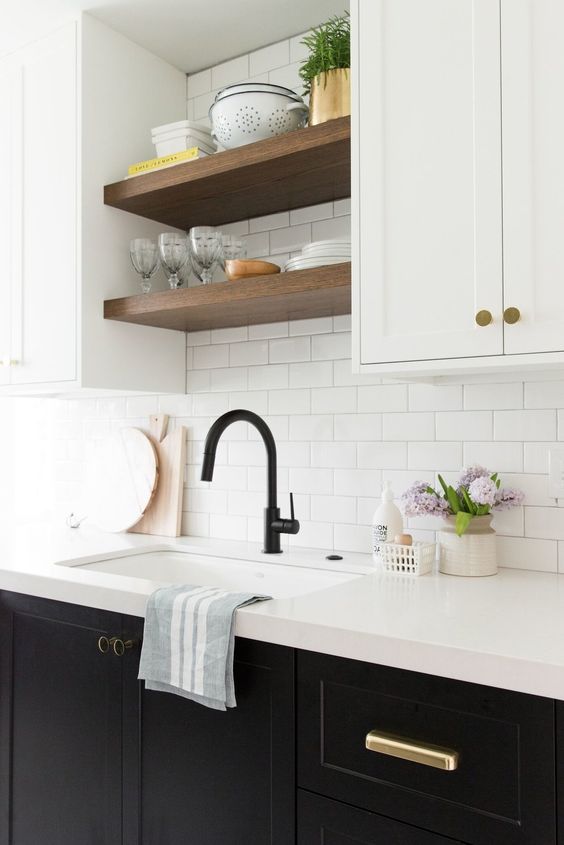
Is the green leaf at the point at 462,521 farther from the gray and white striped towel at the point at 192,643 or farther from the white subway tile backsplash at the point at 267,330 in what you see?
the white subway tile backsplash at the point at 267,330

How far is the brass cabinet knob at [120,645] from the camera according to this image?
1592 millimetres

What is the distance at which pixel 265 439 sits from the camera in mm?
2072

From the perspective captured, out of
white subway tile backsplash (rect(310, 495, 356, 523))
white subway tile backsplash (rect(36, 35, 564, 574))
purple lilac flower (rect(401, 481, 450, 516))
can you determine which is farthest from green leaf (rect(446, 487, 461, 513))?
white subway tile backsplash (rect(310, 495, 356, 523))

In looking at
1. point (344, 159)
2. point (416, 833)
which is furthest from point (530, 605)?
point (344, 159)

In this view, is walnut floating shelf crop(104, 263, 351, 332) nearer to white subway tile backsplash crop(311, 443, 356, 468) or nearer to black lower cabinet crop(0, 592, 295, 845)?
Answer: white subway tile backsplash crop(311, 443, 356, 468)

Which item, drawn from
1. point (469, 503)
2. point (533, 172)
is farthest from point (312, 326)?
point (533, 172)

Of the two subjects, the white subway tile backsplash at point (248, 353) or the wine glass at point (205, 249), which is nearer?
the wine glass at point (205, 249)

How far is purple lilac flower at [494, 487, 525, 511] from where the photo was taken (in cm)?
171

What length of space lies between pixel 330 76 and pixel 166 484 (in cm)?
136

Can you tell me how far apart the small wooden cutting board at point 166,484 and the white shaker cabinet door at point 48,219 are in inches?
16.7

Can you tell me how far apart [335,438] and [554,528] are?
655 millimetres

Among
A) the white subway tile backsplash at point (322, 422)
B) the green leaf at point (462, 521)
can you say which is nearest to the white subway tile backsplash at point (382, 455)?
the white subway tile backsplash at point (322, 422)

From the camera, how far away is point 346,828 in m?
1.27

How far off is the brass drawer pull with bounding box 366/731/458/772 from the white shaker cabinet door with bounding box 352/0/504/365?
753 millimetres
